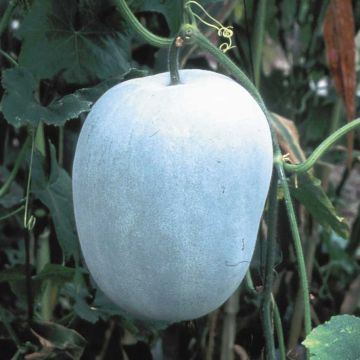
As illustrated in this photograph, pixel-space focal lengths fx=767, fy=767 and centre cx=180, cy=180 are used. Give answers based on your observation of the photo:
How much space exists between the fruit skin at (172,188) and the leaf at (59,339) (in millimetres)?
287

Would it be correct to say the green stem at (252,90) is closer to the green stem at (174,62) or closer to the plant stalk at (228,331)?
the green stem at (174,62)

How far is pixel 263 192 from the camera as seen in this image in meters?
0.57

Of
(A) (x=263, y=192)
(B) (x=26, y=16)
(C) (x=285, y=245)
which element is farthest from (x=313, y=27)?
(A) (x=263, y=192)

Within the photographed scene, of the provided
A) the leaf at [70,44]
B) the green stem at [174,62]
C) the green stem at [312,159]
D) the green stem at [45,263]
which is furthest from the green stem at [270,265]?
the green stem at [45,263]

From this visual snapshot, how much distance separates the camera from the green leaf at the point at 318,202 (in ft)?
2.52

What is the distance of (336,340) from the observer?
0.57 m

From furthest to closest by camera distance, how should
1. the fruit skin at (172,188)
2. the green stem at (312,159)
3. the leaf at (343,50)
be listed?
1. the leaf at (343,50)
2. the green stem at (312,159)
3. the fruit skin at (172,188)

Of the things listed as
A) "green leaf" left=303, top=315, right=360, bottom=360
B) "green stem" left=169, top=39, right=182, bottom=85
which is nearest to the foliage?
"green leaf" left=303, top=315, right=360, bottom=360

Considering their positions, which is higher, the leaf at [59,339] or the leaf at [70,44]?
the leaf at [70,44]

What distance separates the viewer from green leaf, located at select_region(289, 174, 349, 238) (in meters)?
0.77

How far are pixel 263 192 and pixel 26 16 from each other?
0.34 meters

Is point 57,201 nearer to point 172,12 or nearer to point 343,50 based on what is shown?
point 172,12

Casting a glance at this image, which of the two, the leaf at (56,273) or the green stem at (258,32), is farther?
the green stem at (258,32)

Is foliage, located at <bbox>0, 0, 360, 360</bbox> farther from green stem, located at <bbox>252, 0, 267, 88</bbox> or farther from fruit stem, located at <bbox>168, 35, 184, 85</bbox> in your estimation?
fruit stem, located at <bbox>168, 35, 184, 85</bbox>
